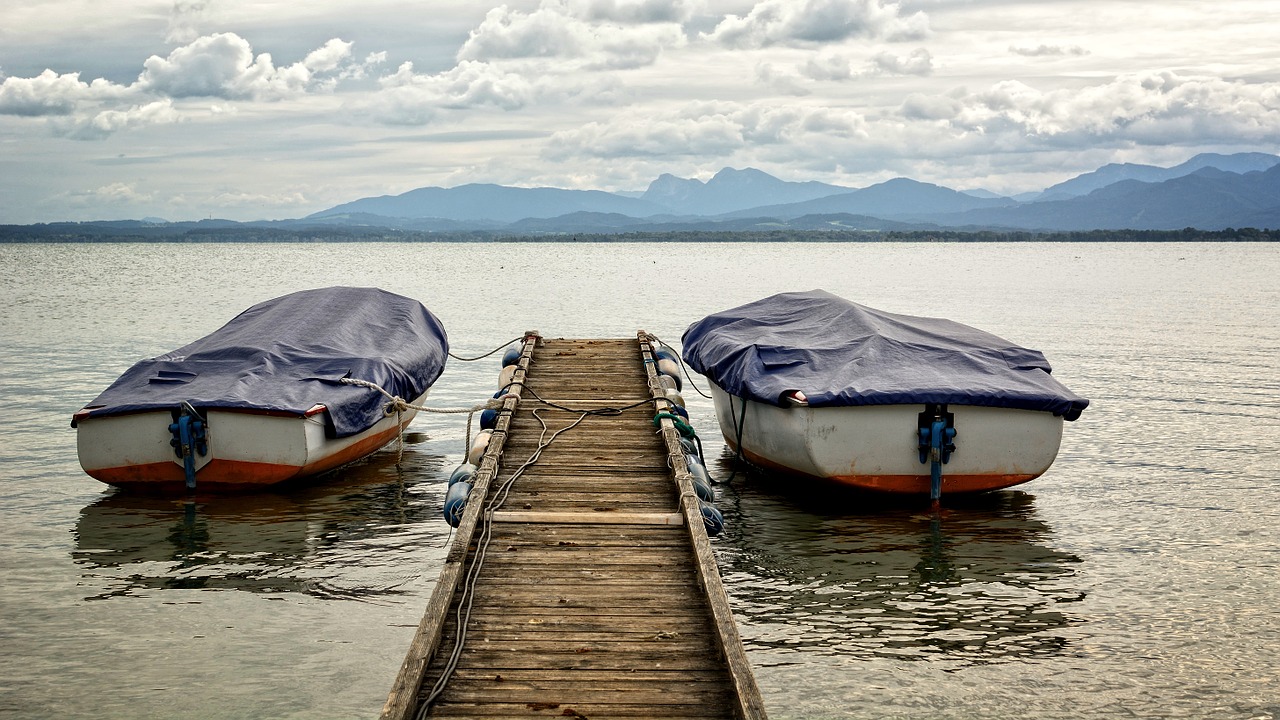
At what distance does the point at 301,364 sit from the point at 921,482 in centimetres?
922

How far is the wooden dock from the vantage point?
281 inches

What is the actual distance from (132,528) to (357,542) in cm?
312

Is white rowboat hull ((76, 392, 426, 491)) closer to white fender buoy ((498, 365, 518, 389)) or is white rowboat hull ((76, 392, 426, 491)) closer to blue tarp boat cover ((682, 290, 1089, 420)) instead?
white fender buoy ((498, 365, 518, 389))

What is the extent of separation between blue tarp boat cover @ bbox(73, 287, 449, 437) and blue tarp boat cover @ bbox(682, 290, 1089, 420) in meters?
5.26

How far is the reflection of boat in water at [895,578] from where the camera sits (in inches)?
412

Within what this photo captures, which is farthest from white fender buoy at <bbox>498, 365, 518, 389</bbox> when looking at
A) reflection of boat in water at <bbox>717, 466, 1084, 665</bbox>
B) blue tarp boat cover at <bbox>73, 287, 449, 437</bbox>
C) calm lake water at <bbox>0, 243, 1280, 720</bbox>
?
reflection of boat in water at <bbox>717, 466, 1084, 665</bbox>

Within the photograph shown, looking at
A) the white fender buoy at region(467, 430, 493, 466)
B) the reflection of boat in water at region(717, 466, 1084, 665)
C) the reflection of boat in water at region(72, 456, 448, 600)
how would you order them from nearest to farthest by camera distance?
the reflection of boat in water at region(717, 466, 1084, 665)
the reflection of boat in water at region(72, 456, 448, 600)
the white fender buoy at region(467, 430, 493, 466)

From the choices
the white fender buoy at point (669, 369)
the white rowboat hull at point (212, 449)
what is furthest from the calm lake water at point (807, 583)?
the white fender buoy at point (669, 369)

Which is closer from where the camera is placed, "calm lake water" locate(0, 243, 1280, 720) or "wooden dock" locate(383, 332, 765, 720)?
"wooden dock" locate(383, 332, 765, 720)

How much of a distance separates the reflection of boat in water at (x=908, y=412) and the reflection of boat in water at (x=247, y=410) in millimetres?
5905

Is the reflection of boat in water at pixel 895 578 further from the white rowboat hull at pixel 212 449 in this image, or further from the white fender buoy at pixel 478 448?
the white rowboat hull at pixel 212 449

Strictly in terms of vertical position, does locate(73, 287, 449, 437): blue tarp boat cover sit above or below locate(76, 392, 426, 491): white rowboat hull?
above

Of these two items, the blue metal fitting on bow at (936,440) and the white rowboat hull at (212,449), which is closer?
the blue metal fitting on bow at (936,440)

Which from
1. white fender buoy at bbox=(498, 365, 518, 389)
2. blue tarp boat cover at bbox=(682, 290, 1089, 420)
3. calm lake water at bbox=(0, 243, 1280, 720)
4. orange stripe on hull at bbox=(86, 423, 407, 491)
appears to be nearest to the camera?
calm lake water at bbox=(0, 243, 1280, 720)
